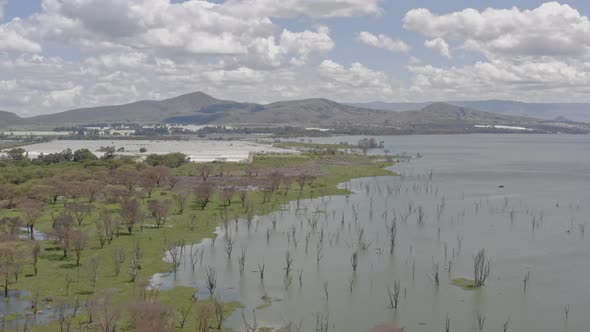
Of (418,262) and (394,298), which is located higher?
(394,298)

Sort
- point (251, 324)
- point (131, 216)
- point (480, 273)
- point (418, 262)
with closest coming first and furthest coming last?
point (251, 324) < point (480, 273) < point (418, 262) < point (131, 216)

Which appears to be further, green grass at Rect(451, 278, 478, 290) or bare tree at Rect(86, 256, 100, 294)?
green grass at Rect(451, 278, 478, 290)

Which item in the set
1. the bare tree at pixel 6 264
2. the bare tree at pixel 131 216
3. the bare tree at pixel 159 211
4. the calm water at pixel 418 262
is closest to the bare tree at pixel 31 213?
the bare tree at pixel 131 216

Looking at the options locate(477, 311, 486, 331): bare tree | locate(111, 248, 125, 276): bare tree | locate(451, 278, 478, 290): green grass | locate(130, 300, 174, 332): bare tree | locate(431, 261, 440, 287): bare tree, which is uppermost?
locate(130, 300, 174, 332): bare tree

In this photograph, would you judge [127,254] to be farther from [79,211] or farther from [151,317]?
[151,317]

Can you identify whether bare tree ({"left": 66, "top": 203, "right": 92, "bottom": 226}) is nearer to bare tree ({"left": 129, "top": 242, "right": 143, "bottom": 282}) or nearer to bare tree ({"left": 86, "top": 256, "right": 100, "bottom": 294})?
bare tree ({"left": 86, "top": 256, "right": 100, "bottom": 294})

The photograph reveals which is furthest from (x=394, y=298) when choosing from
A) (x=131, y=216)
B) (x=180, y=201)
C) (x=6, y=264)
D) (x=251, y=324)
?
(x=180, y=201)

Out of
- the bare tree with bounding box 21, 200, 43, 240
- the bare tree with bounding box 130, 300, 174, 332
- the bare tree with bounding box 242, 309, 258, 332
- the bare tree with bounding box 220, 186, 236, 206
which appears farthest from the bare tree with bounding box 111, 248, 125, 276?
the bare tree with bounding box 220, 186, 236, 206

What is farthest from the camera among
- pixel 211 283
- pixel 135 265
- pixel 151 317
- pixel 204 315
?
pixel 135 265
